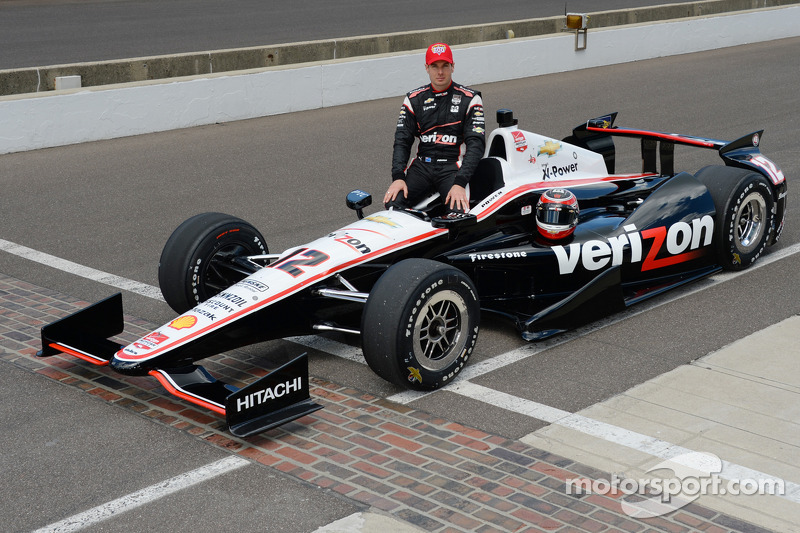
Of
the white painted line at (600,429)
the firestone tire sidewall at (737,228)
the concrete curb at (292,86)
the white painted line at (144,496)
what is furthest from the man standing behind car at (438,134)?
the concrete curb at (292,86)

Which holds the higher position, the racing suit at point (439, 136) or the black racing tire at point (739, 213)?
the racing suit at point (439, 136)

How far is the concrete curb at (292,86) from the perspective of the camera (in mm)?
12695

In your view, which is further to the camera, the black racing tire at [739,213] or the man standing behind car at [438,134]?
the black racing tire at [739,213]

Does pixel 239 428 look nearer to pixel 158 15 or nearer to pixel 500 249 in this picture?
pixel 500 249

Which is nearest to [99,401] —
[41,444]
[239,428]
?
[41,444]

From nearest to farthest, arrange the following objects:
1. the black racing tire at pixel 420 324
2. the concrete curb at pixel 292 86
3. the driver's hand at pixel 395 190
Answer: the black racing tire at pixel 420 324 → the driver's hand at pixel 395 190 → the concrete curb at pixel 292 86

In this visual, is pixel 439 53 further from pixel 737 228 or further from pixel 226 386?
pixel 226 386

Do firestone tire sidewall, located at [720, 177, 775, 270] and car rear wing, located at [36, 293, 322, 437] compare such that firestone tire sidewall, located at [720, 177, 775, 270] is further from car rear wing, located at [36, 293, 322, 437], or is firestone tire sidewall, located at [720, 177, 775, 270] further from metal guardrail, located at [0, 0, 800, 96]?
metal guardrail, located at [0, 0, 800, 96]

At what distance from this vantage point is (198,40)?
2109 centimetres

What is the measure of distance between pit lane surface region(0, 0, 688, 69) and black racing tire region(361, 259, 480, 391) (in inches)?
555

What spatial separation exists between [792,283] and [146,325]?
4.85 m

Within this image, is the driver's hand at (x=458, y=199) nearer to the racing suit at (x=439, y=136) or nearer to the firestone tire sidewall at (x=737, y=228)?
the racing suit at (x=439, y=136)

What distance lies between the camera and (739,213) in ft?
24.5

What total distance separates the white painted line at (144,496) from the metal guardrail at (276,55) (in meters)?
11.1
